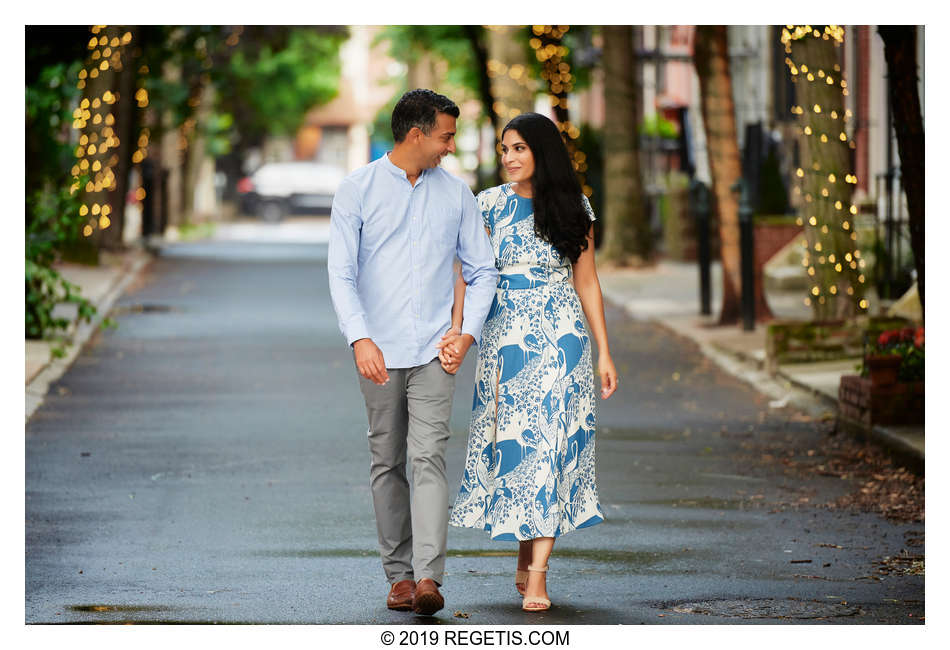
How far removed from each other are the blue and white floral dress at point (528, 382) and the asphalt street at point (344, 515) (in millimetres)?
369

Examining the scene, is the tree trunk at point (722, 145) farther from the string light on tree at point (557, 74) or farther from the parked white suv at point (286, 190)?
the parked white suv at point (286, 190)

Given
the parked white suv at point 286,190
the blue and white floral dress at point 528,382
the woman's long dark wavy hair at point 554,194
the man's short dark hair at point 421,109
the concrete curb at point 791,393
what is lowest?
the concrete curb at point 791,393

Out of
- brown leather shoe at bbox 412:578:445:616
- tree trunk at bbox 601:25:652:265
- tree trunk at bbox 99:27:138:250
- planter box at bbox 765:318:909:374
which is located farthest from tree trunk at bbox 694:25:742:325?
tree trunk at bbox 99:27:138:250

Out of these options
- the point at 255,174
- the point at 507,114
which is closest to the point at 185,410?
the point at 507,114

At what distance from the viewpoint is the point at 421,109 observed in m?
6.13

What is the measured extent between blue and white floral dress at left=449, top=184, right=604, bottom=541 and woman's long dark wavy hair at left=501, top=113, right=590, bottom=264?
0.06 meters

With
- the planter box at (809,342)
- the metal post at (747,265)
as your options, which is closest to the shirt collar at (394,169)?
the planter box at (809,342)

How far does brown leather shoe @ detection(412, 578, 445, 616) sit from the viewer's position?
6.11 meters

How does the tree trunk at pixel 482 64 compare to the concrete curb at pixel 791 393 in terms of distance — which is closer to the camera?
the concrete curb at pixel 791 393

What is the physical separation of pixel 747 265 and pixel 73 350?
6.08m

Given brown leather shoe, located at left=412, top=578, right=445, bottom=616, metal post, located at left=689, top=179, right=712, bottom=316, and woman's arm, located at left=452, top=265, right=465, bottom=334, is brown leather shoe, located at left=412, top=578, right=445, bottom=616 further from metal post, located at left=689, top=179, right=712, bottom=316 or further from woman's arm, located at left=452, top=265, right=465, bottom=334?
metal post, located at left=689, top=179, right=712, bottom=316

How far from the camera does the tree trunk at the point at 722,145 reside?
1798 cm

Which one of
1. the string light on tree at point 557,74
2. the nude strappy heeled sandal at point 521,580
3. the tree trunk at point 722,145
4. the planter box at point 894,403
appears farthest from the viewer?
the string light on tree at point 557,74

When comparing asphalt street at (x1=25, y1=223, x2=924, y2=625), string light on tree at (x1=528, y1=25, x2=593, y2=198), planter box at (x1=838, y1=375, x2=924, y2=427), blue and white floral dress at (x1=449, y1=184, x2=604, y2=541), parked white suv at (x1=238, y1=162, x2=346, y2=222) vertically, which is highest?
string light on tree at (x1=528, y1=25, x2=593, y2=198)
